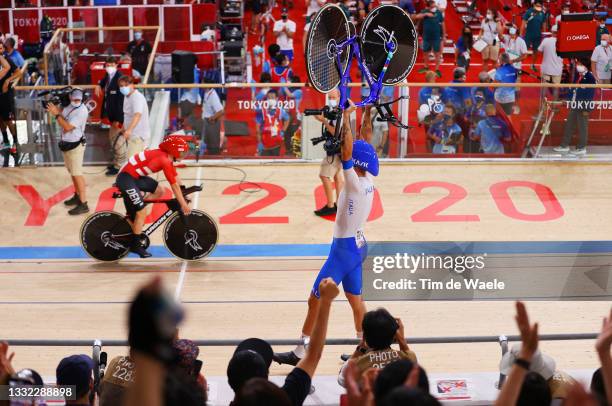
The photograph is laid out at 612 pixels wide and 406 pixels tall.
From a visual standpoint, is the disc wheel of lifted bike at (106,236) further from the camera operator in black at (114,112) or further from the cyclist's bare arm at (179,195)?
the camera operator in black at (114,112)

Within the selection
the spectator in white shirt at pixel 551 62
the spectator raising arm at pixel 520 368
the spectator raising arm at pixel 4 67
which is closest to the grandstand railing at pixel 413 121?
the spectator raising arm at pixel 4 67

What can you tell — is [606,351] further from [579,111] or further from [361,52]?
[579,111]

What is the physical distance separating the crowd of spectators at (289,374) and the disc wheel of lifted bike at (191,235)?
190 inches

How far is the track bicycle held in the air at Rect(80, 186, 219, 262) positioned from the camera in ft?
36.3

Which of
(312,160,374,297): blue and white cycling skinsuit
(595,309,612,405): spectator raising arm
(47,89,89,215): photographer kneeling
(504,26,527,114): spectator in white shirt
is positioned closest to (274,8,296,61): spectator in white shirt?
(504,26,527,114): spectator in white shirt

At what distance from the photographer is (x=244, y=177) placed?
14562 millimetres

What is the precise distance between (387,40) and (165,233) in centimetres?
418

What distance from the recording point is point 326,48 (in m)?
7.50

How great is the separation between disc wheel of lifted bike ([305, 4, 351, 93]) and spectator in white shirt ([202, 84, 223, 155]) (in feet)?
22.4

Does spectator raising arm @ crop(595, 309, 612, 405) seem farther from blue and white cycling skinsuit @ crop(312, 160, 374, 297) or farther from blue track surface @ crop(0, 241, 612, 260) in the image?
blue track surface @ crop(0, 241, 612, 260)

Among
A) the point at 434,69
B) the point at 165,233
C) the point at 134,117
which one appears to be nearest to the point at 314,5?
the point at 434,69

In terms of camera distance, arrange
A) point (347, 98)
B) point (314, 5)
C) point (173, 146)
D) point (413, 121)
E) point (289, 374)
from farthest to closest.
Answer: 1. point (314, 5)
2. point (413, 121)
3. point (173, 146)
4. point (347, 98)
5. point (289, 374)

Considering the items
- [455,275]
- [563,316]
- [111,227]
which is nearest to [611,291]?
[563,316]

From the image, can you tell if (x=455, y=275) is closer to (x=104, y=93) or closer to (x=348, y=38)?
(x=348, y=38)
